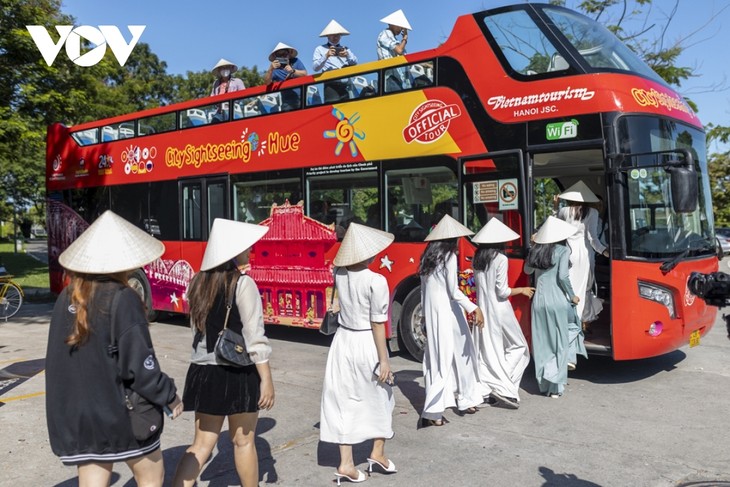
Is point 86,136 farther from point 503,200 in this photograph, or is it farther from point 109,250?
point 109,250

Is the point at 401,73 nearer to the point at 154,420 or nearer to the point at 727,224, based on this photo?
the point at 154,420

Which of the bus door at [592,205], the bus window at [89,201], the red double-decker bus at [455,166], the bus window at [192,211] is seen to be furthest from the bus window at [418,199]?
the bus window at [89,201]

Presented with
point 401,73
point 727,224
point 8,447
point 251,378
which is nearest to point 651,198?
point 401,73

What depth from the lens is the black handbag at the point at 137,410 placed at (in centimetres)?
303

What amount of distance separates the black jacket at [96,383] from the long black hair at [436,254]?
10.3ft

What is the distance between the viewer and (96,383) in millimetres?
3006

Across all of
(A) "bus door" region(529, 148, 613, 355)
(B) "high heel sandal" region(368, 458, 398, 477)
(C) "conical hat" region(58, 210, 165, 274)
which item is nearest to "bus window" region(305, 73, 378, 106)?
(A) "bus door" region(529, 148, 613, 355)

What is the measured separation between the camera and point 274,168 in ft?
32.5

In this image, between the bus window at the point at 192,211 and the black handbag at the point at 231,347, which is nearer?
the black handbag at the point at 231,347

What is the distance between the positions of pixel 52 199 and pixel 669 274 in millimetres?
12300

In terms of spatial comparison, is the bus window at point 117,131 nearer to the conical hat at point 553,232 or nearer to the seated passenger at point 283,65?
the seated passenger at point 283,65

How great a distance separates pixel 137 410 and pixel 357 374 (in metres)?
1.79

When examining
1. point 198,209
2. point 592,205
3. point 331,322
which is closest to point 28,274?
point 198,209

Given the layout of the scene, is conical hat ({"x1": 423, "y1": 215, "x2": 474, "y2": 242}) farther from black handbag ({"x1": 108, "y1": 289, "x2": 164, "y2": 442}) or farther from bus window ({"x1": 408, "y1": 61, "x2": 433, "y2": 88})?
black handbag ({"x1": 108, "y1": 289, "x2": 164, "y2": 442})
